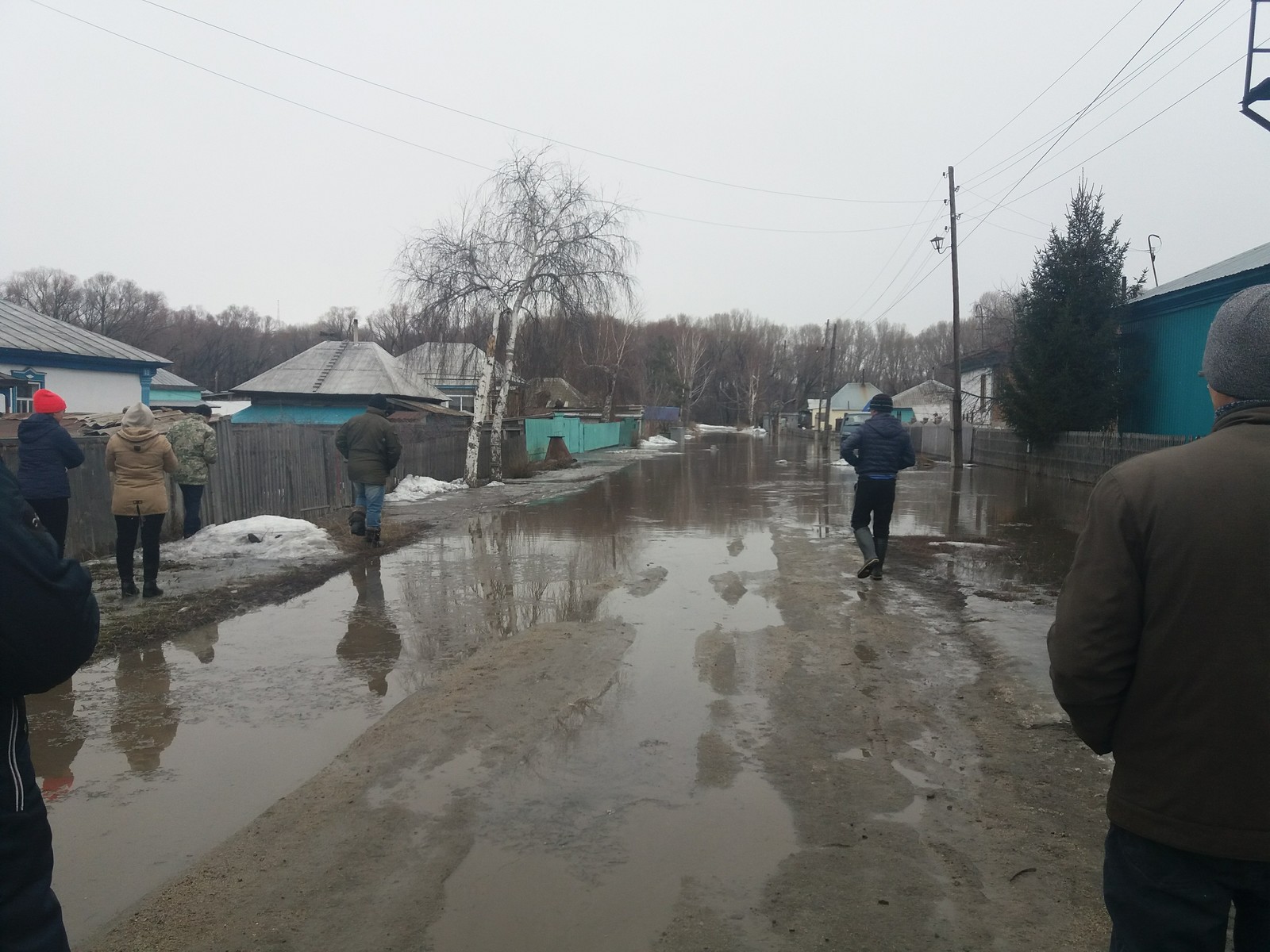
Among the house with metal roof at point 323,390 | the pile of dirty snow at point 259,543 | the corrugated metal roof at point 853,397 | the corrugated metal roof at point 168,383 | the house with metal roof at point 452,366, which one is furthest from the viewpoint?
the corrugated metal roof at point 853,397

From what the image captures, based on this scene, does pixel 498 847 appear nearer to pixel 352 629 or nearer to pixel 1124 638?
pixel 1124 638

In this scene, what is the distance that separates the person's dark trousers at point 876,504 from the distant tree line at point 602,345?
14604 mm

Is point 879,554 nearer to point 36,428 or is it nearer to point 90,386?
point 36,428

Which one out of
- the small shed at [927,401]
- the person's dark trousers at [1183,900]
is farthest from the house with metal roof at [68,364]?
the small shed at [927,401]

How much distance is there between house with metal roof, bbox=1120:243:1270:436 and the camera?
18562mm

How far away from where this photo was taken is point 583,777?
167 inches

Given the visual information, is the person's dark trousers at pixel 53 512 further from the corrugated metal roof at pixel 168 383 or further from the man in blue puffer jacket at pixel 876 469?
the corrugated metal roof at pixel 168 383

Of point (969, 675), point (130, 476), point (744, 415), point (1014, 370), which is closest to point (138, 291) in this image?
point (744, 415)

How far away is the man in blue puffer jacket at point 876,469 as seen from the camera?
925 centimetres

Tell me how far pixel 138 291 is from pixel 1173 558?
90410 millimetres

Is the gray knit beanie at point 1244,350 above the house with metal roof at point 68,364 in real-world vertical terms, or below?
below

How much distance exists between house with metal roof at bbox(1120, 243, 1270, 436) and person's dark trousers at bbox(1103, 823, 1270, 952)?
18.0 meters

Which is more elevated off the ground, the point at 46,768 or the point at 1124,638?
the point at 1124,638

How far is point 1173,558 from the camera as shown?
74.4 inches
